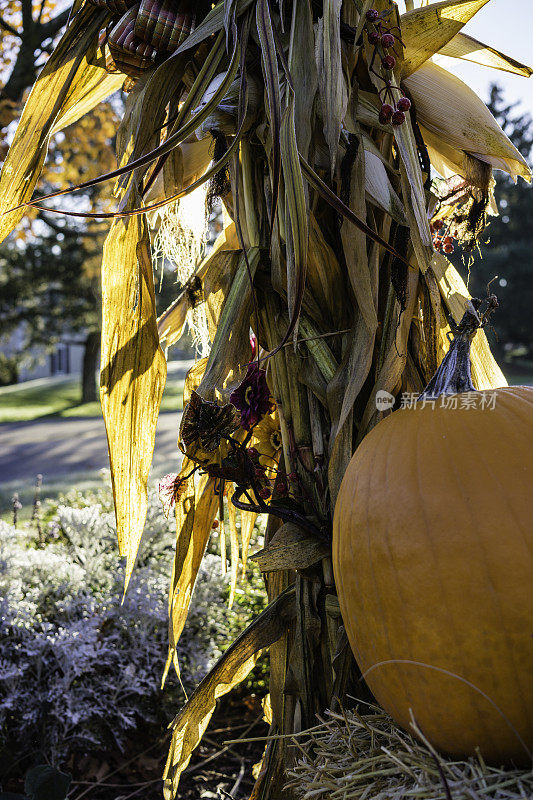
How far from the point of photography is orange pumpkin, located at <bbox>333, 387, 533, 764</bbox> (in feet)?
2.52

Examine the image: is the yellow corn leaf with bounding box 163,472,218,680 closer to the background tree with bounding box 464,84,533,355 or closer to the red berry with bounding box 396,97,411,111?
the red berry with bounding box 396,97,411,111

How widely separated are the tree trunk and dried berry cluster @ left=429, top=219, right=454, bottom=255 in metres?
12.4

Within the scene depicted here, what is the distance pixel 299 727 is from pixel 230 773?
0.73m

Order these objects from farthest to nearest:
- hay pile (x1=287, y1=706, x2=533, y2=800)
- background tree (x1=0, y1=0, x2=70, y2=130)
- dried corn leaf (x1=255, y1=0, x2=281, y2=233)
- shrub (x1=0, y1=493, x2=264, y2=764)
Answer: background tree (x1=0, y1=0, x2=70, y2=130)
shrub (x1=0, y1=493, x2=264, y2=764)
dried corn leaf (x1=255, y1=0, x2=281, y2=233)
hay pile (x1=287, y1=706, x2=533, y2=800)

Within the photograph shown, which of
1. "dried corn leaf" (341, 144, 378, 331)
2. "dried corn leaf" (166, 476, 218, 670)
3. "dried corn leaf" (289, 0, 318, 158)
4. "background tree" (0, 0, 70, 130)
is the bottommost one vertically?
"dried corn leaf" (166, 476, 218, 670)

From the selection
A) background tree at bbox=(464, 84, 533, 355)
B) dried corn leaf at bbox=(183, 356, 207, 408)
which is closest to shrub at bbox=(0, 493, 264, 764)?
dried corn leaf at bbox=(183, 356, 207, 408)

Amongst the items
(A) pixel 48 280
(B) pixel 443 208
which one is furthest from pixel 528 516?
(A) pixel 48 280

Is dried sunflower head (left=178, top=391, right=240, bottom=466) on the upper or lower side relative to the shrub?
upper

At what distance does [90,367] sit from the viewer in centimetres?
1377

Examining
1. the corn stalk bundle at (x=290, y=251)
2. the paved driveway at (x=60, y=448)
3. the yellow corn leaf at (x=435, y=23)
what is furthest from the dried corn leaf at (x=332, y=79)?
the paved driveway at (x=60, y=448)

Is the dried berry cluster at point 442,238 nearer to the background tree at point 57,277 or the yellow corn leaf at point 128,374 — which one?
the yellow corn leaf at point 128,374

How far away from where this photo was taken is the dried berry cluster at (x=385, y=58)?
38.5 inches

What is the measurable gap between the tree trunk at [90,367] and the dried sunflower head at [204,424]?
12545mm

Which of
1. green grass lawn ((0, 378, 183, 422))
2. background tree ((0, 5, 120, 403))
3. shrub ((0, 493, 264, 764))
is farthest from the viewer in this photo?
green grass lawn ((0, 378, 183, 422))
